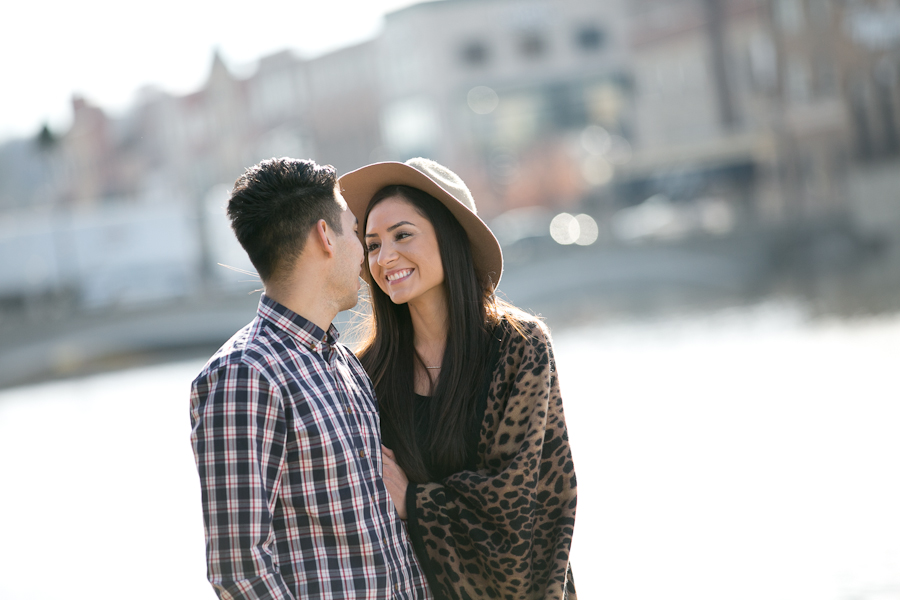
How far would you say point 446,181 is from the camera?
2525 mm

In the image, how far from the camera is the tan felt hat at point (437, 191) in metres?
2.48

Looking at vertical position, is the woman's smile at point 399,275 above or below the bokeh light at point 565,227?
above

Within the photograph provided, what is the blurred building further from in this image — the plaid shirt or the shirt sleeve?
the shirt sleeve

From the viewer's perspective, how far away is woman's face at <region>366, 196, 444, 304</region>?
98.7 inches

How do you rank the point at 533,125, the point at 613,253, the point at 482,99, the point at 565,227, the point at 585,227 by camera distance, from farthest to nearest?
the point at 533,125, the point at 482,99, the point at 585,227, the point at 565,227, the point at 613,253

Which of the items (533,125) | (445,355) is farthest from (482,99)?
(445,355)

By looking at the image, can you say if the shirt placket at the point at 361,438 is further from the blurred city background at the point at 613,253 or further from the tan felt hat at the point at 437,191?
the blurred city background at the point at 613,253

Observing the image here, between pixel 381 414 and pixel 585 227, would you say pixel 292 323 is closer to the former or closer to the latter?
pixel 381 414

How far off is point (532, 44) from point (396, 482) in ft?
196

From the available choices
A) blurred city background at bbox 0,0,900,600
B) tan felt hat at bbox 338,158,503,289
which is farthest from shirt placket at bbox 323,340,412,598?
blurred city background at bbox 0,0,900,600

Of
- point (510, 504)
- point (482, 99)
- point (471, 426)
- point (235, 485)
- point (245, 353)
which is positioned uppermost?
point (482, 99)

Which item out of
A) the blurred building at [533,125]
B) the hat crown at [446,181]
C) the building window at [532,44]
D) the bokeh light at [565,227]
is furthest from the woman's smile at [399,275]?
the building window at [532,44]

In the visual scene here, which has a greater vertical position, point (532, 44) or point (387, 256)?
point (532, 44)

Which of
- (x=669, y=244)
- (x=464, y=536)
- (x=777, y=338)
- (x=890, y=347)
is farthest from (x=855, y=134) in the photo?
(x=464, y=536)
